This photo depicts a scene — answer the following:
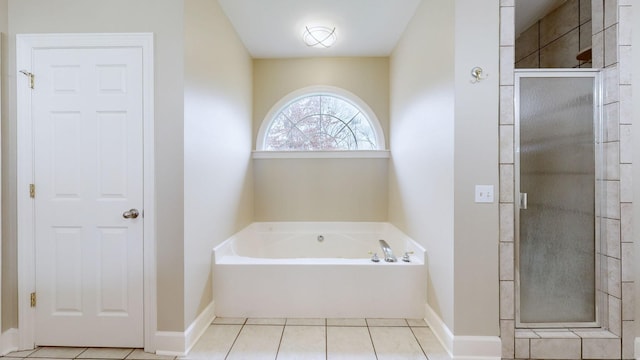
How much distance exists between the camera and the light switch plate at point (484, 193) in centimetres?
192

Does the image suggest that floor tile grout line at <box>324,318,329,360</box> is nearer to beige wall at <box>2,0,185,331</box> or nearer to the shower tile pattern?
beige wall at <box>2,0,185,331</box>

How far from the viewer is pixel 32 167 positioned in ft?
6.61

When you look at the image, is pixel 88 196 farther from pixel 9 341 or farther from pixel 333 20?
pixel 333 20

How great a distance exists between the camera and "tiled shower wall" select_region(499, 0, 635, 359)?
1.92 meters

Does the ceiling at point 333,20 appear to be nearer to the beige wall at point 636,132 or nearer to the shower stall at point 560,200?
the beige wall at point 636,132

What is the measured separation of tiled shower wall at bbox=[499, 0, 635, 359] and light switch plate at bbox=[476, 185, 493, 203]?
7 centimetres

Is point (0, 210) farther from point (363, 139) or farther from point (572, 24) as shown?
point (572, 24)

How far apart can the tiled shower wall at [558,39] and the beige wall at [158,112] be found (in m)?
3.13

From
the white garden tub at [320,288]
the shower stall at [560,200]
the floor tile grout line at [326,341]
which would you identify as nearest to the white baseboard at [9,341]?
the white garden tub at [320,288]

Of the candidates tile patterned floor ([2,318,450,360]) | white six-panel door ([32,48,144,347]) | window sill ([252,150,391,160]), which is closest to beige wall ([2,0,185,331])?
white six-panel door ([32,48,144,347])

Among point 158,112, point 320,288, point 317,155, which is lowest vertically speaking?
point 320,288

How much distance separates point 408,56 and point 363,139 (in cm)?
116

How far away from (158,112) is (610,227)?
123 inches

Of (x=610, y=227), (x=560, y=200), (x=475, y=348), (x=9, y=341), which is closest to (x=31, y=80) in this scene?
(x=9, y=341)
